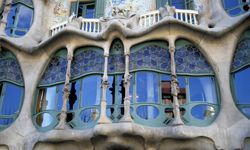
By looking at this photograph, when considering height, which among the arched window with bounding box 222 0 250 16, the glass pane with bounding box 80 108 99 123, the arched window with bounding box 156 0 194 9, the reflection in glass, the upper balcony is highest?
the arched window with bounding box 156 0 194 9

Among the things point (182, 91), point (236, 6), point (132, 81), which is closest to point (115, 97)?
point (132, 81)

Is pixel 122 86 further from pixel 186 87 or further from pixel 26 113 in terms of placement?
pixel 26 113

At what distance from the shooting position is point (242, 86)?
1076cm

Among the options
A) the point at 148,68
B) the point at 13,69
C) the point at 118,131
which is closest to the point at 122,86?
the point at 148,68

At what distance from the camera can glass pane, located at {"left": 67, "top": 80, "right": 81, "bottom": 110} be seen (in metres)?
11.3

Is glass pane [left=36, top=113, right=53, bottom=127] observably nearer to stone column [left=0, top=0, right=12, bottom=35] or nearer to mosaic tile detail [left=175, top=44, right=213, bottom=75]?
stone column [left=0, top=0, right=12, bottom=35]

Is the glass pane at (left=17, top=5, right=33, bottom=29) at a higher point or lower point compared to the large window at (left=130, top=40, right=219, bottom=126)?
higher

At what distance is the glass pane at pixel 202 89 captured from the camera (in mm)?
10859

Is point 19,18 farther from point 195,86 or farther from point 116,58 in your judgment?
point 195,86

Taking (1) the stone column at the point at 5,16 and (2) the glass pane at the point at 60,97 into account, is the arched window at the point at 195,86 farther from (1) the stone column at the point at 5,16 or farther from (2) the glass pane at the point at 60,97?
(1) the stone column at the point at 5,16

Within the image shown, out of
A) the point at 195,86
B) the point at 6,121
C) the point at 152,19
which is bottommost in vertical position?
the point at 6,121

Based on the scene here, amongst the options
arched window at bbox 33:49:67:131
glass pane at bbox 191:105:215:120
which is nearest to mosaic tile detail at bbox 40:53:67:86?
arched window at bbox 33:49:67:131

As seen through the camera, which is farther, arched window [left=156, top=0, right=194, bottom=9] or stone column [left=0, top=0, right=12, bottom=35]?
arched window [left=156, top=0, right=194, bottom=9]

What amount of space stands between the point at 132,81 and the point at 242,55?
3.62 metres
